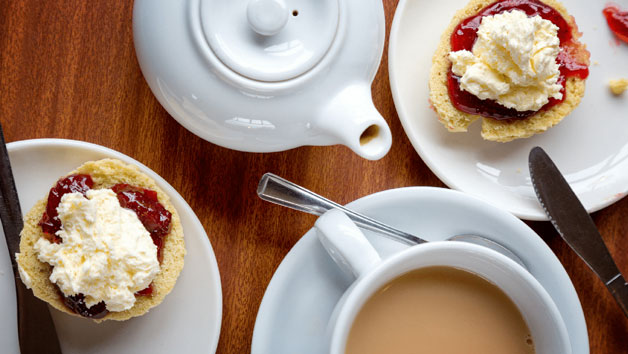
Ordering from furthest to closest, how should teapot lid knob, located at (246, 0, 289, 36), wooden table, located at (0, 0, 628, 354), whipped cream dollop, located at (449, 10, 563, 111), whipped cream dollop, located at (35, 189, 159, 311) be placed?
wooden table, located at (0, 0, 628, 354), whipped cream dollop, located at (449, 10, 563, 111), whipped cream dollop, located at (35, 189, 159, 311), teapot lid knob, located at (246, 0, 289, 36)

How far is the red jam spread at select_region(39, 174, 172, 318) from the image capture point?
1108 mm

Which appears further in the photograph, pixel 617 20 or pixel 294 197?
pixel 617 20

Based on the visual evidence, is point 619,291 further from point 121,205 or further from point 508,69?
point 121,205

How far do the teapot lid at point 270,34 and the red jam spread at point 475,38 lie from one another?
1.30 feet

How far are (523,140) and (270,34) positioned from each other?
28.1 inches

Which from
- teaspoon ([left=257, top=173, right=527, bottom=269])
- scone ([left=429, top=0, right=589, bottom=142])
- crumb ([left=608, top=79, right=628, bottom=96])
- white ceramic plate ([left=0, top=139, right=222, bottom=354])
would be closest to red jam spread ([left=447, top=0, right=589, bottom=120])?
scone ([left=429, top=0, right=589, bottom=142])

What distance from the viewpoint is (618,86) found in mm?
1353

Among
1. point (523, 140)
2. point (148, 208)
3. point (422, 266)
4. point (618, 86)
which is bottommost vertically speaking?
point (422, 266)

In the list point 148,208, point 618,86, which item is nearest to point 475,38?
point 618,86

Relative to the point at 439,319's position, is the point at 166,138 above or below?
above

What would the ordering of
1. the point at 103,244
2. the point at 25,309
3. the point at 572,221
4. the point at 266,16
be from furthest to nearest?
1. the point at 572,221
2. the point at 25,309
3. the point at 103,244
4. the point at 266,16

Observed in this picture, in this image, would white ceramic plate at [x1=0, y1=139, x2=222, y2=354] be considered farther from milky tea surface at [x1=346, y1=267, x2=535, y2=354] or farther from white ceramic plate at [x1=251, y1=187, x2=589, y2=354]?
milky tea surface at [x1=346, y1=267, x2=535, y2=354]

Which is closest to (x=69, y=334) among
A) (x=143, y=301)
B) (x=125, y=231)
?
(x=143, y=301)

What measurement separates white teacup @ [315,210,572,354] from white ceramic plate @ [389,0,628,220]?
0.28m
